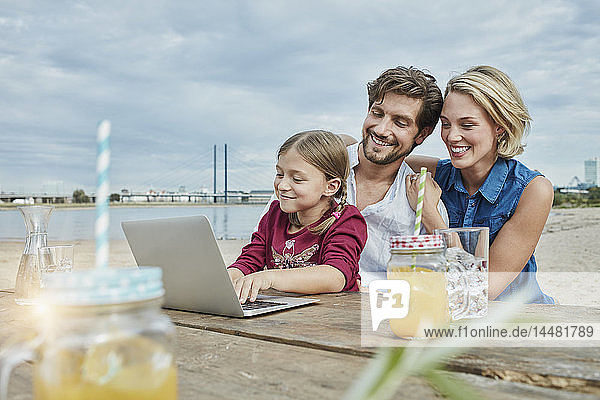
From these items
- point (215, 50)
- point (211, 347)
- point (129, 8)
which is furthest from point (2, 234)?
point (215, 50)

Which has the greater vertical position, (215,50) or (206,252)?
(215,50)

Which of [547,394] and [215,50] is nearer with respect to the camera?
[547,394]

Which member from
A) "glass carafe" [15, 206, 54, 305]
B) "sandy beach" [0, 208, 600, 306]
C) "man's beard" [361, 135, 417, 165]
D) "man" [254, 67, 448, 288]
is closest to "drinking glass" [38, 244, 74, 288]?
"glass carafe" [15, 206, 54, 305]

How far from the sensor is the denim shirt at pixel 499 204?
76.9 inches

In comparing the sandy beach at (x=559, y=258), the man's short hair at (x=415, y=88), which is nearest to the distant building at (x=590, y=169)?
the sandy beach at (x=559, y=258)

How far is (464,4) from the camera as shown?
76.0ft

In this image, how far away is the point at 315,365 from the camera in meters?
0.73

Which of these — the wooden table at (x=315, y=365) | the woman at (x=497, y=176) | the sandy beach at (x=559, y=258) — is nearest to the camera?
the wooden table at (x=315, y=365)

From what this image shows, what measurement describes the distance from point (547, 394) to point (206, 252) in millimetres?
658

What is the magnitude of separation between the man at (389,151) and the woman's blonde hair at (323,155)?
1.24 feet

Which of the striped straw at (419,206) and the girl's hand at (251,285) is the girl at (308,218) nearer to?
the girl's hand at (251,285)

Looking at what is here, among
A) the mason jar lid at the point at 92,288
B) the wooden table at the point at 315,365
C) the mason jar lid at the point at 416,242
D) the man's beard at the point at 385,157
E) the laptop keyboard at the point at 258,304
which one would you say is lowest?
the wooden table at the point at 315,365

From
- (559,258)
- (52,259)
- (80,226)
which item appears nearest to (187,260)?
(52,259)

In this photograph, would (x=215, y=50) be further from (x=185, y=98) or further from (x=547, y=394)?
(x=547, y=394)
